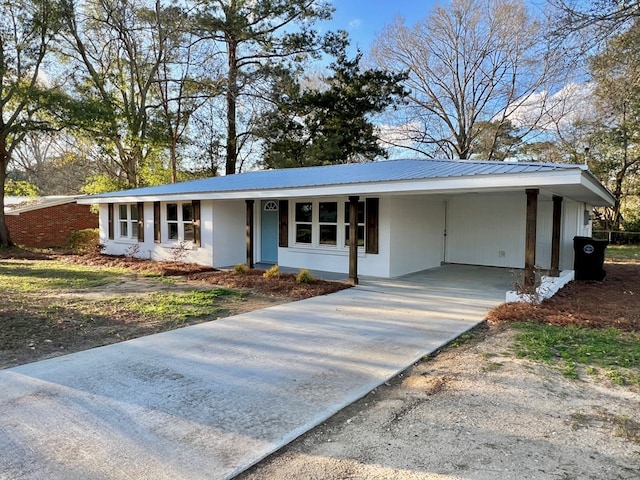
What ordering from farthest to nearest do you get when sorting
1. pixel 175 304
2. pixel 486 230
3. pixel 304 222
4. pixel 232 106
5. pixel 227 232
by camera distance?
pixel 232 106 → pixel 227 232 → pixel 486 230 → pixel 304 222 → pixel 175 304

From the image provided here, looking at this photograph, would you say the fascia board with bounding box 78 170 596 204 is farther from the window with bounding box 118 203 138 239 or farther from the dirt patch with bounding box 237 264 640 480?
the window with bounding box 118 203 138 239

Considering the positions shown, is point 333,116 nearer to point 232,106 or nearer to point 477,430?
point 232,106

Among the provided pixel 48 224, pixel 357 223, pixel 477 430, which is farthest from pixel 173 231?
pixel 477 430

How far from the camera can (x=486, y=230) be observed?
1280 cm

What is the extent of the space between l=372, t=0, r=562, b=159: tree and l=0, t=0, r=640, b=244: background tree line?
0.07 metres

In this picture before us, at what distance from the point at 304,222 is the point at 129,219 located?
7.56 metres

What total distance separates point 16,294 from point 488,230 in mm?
12145

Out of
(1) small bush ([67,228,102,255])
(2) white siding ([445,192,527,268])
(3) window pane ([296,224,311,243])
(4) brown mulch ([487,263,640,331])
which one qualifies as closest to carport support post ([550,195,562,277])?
(4) brown mulch ([487,263,640,331])

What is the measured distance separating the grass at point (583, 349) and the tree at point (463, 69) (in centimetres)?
2181

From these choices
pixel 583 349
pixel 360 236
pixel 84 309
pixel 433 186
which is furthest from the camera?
pixel 360 236

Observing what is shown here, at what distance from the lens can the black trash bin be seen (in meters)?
10.5

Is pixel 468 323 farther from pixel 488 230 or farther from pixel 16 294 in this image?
pixel 16 294

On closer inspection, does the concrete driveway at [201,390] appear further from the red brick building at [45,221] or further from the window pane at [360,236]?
the red brick building at [45,221]

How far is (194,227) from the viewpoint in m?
13.2
